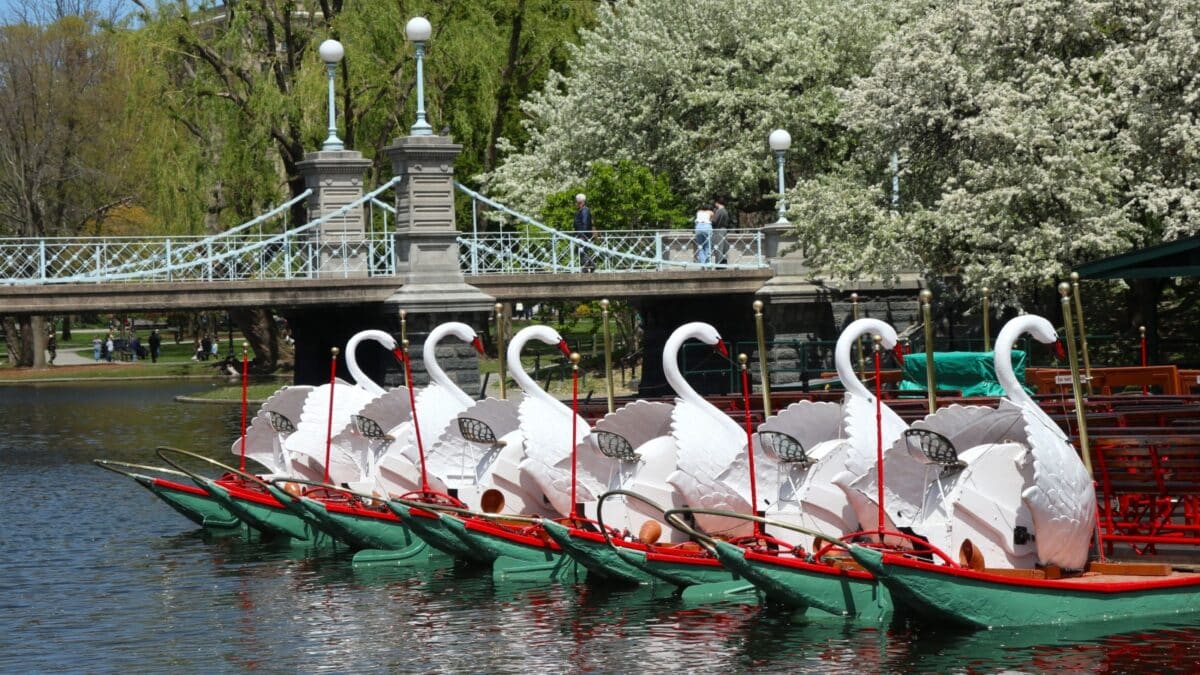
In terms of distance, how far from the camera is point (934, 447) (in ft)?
55.7

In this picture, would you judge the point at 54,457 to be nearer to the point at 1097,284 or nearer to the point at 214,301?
the point at 214,301

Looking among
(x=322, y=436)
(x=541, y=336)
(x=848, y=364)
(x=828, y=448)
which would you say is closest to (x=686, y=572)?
(x=828, y=448)

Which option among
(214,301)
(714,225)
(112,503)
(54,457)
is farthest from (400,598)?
(714,225)

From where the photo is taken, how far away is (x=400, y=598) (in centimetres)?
2023

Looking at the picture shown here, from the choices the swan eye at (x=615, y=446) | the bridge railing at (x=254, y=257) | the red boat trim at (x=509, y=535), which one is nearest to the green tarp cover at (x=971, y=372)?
the swan eye at (x=615, y=446)

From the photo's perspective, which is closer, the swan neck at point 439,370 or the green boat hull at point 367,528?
the green boat hull at point 367,528

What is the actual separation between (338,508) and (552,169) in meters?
27.9

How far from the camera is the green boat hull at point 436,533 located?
69.1ft

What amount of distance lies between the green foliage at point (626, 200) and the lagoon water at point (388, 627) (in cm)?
2025

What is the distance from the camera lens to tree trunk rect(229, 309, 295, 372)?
58694 millimetres

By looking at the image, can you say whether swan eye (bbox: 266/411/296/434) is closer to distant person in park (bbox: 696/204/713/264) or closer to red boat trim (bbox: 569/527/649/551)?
red boat trim (bbox: 569/527/649/551)

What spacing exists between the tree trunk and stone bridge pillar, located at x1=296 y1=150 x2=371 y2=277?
19.6 metres

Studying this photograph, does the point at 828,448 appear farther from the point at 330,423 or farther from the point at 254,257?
the point at 254,257

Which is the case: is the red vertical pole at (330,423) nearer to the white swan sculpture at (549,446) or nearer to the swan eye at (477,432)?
the swan eye at (477,432)
